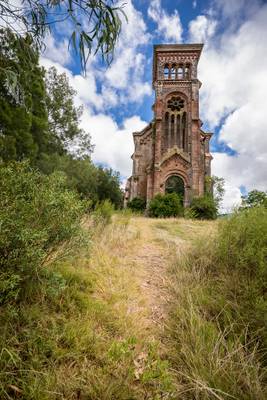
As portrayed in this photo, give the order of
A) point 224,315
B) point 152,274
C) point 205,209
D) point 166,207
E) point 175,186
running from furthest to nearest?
point 175,186, point 205,209, point 166,207, point 152,274, point 224,315

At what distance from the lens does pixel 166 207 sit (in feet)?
48.3

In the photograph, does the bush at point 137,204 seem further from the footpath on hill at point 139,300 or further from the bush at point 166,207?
the footpath on hill at point 139,300

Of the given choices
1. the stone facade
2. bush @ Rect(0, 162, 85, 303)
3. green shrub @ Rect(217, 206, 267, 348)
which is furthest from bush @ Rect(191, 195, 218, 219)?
bush @ Rect(0, 162, 85, 303)

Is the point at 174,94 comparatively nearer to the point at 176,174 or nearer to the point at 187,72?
the point at 187,72

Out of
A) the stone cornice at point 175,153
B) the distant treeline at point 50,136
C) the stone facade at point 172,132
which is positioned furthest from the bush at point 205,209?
the distant treeline at point 50,136

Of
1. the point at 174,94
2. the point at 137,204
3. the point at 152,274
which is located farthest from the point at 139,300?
the point at 174,94

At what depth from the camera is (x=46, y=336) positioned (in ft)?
5.74

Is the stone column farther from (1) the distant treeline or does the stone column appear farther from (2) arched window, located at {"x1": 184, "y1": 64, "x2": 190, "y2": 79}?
(1) the distant treeline

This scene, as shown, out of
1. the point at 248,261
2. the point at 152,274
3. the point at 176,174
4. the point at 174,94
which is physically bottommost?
the point at 152,274

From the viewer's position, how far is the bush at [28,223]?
67.6 inches

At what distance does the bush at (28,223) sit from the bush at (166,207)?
39.9 feet

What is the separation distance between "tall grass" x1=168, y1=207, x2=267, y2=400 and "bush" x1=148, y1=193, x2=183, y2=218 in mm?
10897

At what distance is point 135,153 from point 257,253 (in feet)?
A: 59.0

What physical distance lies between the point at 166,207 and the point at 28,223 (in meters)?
13.1
